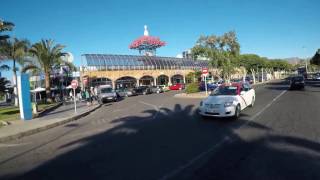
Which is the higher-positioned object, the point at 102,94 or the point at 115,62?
the point at 115,62

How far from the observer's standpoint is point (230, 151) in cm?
814

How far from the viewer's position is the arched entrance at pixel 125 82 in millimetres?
67875

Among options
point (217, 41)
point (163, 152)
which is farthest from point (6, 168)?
point (217, 41)

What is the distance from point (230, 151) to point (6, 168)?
565 cm

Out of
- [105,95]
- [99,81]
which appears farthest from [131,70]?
[105,95]

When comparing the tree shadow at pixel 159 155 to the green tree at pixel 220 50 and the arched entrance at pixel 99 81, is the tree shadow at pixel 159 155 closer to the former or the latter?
the green tree at pixel 220 50

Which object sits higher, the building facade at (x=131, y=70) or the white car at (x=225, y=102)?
the building facade at (x=131, y=70)

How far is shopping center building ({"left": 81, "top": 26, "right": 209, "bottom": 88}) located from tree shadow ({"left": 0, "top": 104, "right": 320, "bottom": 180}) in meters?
50.8

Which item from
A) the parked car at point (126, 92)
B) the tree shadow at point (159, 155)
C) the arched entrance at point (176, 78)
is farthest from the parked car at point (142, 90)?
the tree shadow at point (159, 155)

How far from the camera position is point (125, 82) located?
6950 centimetres

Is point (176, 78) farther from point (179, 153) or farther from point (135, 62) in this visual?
point (179, 153)

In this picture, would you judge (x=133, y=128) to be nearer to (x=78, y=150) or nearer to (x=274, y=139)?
(x=78, y=150)

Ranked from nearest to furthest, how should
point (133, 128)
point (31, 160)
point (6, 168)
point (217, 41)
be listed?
point (6, 168)
point (31, 160)
point (133, 128)
point (217, 41)

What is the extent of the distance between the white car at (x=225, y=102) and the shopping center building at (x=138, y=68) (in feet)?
154
